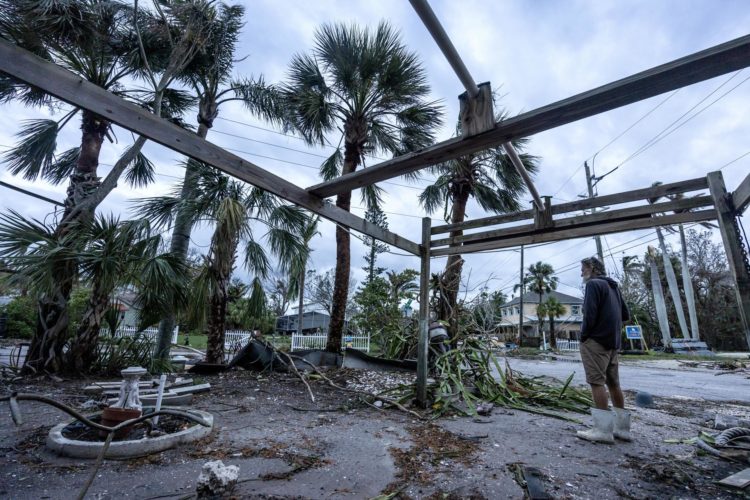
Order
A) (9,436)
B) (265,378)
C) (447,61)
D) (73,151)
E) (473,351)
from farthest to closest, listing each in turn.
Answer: (73,151)
(265,378)
(473,351)
(9,436)
(447,61)

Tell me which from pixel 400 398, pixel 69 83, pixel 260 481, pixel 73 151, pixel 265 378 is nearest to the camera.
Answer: pixel 69 83

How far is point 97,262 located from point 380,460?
16.6ft

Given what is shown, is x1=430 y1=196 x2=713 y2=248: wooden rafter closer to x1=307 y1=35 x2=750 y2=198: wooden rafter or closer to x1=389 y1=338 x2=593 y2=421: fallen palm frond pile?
x1=307 y1=35 x2=750 y2=198: wooden rafter

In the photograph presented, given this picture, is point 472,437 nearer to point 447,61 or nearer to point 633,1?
point 447,61

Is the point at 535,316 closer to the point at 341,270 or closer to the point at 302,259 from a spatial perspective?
the point at 341,270

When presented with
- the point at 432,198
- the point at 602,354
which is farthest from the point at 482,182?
the point at 602,354

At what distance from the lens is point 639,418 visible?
12.9 ft

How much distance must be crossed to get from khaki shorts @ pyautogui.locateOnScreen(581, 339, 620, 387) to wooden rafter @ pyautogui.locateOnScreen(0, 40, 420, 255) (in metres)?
2.84

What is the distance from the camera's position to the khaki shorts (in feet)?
10.2

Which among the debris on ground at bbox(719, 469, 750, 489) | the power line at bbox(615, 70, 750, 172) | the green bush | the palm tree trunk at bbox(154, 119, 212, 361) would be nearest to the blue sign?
the power line at bbox(615, 70, 750, 172)

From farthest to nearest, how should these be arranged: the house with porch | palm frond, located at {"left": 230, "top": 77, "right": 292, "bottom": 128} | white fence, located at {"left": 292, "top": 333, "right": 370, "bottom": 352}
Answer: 1. the house with porch
2. white fence, located at {"left": 292, "top": 333, "right": 370, "bottom": 352}
3. palm frond, located at {"left": 230, "top": 77, "right": 292, "bottom": 128}

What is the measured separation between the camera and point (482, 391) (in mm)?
4863

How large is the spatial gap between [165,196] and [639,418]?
25.3ft

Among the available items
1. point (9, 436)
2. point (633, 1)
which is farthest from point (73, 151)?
point (633, 1)
